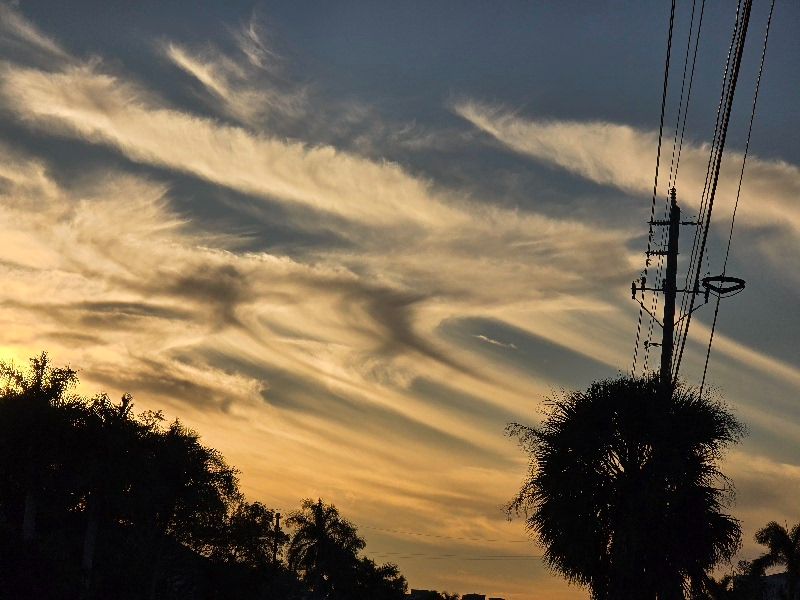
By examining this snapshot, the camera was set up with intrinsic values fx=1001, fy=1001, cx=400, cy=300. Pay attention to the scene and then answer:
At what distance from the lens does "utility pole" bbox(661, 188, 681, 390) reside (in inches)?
1446

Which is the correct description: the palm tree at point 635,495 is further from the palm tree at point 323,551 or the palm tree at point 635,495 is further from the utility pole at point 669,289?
the palm tree at point 323,551

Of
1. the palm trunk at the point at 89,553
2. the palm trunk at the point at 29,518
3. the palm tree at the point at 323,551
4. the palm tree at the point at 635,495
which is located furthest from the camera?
the palm tree at the point at 323,551

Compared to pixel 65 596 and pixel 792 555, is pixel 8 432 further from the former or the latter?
pixel 792 555

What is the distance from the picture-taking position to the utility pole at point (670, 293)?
120 feet

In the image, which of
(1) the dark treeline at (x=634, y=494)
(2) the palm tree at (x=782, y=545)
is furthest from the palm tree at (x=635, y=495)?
(2) the palm tree at (x=782, y=545)

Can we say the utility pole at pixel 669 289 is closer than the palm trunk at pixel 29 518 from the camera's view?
Yes

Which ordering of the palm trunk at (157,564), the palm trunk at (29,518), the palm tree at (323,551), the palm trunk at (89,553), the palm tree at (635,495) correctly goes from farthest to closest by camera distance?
the palm tree at (323,551)
the palm trunk at (157,564)
the palm trunk at (89,553)
the palm trunk at (29,518)
the palm tree at (635,495)

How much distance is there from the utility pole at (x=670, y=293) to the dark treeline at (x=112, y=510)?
36.9 meters

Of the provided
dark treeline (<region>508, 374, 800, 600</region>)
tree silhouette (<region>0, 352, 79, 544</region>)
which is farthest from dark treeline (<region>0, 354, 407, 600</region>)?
dark treeline (<region>508, 374, 800, 600</region>)

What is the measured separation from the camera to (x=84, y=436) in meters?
65.4

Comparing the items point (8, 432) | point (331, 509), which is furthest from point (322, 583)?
point (8, 432)

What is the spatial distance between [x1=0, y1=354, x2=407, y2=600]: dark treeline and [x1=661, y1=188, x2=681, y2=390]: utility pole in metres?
36.9

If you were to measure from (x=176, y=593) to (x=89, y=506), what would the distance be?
44.7 feet

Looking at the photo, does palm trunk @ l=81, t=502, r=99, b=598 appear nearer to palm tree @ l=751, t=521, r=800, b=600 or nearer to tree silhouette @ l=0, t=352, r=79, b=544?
tree silhouette @ l=0, t=352, r=79, b=544
